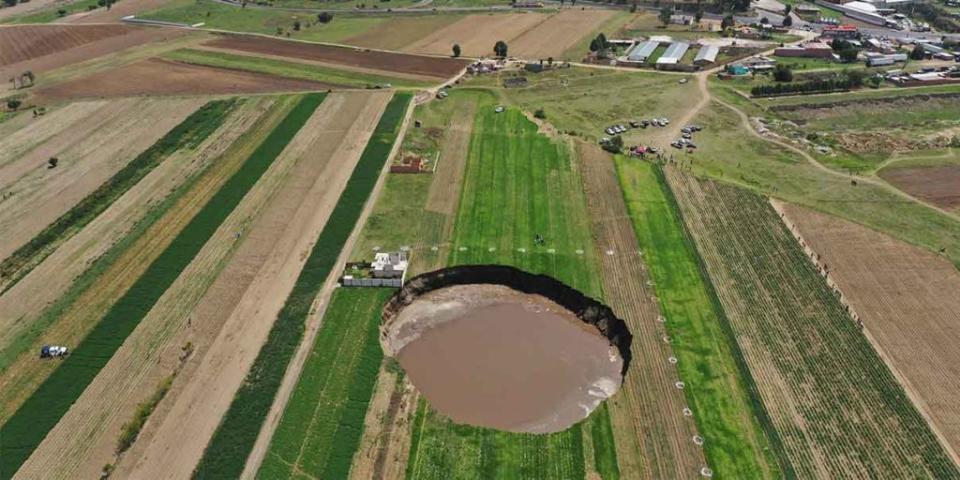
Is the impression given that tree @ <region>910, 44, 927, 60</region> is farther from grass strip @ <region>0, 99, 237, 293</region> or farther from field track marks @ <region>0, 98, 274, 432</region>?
grass strip @ <region>0, 99, 237, 293</region>

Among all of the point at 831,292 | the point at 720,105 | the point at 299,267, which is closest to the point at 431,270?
the point at 299,267

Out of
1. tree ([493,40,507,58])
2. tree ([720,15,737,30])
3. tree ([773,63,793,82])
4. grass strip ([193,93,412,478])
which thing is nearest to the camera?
grass strip ([193,93,412,478])

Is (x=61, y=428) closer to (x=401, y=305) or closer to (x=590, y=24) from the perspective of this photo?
(x=401, y=305)

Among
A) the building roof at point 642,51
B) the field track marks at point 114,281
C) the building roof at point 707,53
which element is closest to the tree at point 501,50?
the building roof at point 642,51

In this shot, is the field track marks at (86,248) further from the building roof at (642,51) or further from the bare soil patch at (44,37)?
the building roof at (642,51)

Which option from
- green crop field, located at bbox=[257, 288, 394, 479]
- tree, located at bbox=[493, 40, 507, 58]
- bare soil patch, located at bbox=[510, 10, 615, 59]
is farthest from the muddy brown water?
bare soil patch, located at bbox=[510, 10, 615, 59]

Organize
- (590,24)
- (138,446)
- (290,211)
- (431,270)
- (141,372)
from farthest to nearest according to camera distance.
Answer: (590,24)
(290,211)
(431,270)
(141,372)
(138,446)
